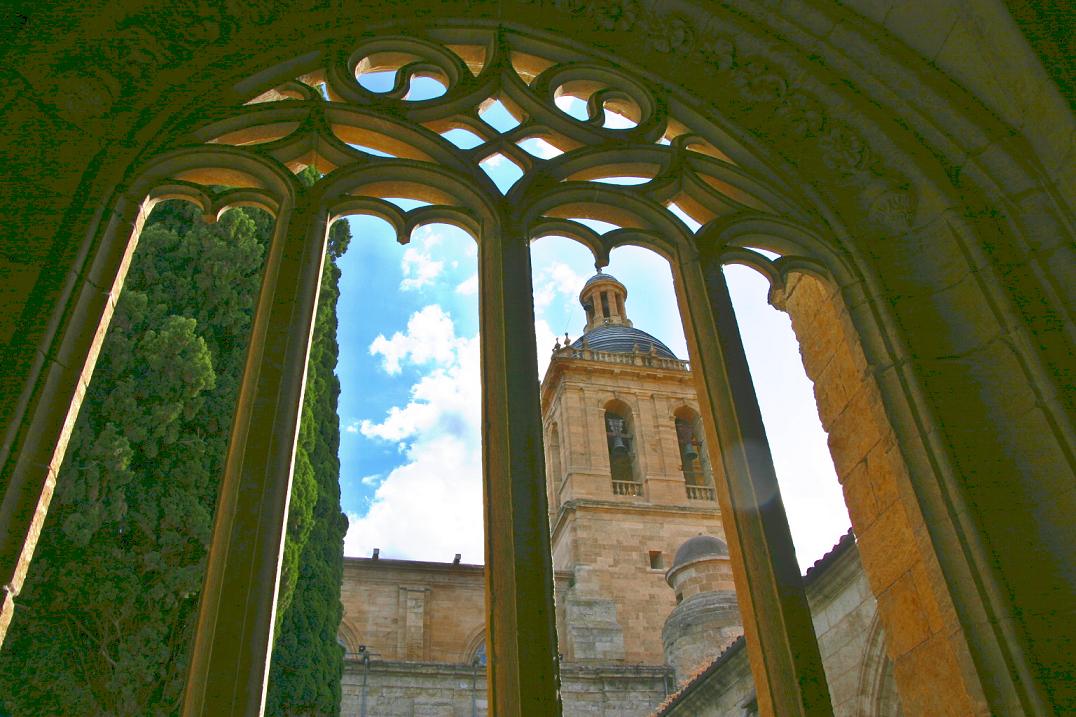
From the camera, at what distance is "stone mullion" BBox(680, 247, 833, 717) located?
255 cm

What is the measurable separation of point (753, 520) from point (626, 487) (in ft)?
89.0

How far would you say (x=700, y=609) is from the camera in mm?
19609

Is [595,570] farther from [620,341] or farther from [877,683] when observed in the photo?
[877,683]

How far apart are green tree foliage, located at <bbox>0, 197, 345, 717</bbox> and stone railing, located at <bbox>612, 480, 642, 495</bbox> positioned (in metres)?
20.4

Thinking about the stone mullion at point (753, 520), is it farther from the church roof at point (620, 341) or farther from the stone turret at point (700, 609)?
the church roof at point (620, 341)

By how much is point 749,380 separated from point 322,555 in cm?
1085

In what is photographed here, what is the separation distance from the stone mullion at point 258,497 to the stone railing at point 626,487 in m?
26.8

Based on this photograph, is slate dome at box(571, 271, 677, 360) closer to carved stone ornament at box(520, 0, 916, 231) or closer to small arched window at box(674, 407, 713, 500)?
small arched window at box(674, 407, 713, 500)

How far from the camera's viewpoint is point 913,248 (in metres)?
3.67

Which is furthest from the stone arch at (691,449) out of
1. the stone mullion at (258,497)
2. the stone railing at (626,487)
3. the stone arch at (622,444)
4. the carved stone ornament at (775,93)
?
the stone mullion at (258,497)

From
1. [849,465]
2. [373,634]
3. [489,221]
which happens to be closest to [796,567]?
[849,465]

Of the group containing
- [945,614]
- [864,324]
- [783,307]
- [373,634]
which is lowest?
[945,614]

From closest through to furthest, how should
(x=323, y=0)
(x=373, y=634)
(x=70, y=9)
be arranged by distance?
(x=70, y=9) → (x=323, y=0) → (x=373, y=634)

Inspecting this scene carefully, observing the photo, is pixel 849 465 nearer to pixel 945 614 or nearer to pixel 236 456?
pixel 945 614
